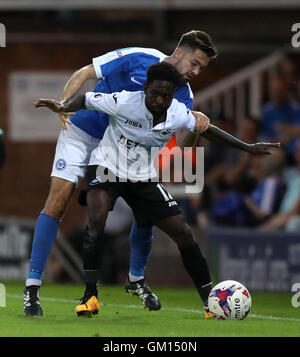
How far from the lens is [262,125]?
13867mm

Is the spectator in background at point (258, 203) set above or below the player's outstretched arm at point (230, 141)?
below

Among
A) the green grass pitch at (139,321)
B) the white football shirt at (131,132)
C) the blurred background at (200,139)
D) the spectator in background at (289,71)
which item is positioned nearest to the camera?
the green grass pitch at (139,321)

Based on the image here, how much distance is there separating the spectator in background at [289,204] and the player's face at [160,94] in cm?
537

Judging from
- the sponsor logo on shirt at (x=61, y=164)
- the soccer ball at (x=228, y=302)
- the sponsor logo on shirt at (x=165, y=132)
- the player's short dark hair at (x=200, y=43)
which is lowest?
the soccer ball at (x=228, y=302)

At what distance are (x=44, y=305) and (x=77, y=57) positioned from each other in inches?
316

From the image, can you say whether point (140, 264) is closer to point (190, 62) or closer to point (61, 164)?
point (61, 164)

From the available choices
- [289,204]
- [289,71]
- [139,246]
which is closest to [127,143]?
[139,246]

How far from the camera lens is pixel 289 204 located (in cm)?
1252

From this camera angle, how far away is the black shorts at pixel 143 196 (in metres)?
7.42

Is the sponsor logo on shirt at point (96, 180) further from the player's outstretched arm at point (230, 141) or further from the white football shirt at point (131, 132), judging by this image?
the player's outstretched arm at point (230, 141)

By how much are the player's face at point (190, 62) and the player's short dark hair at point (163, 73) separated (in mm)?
272

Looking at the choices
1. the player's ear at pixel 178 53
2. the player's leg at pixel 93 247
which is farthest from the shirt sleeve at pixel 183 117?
the player's leg at pixel 93 247

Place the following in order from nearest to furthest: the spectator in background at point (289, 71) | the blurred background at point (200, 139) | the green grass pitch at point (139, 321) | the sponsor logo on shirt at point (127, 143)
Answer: the green grass pitch at point (139, 321) < the sponsor logo on shirt at point (127, 143) < the blurred background at point (200, 139) < the spectator in background at point (289, 71)

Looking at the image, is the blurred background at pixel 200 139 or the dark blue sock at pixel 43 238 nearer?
the dark blue sock at pixel 43 238
